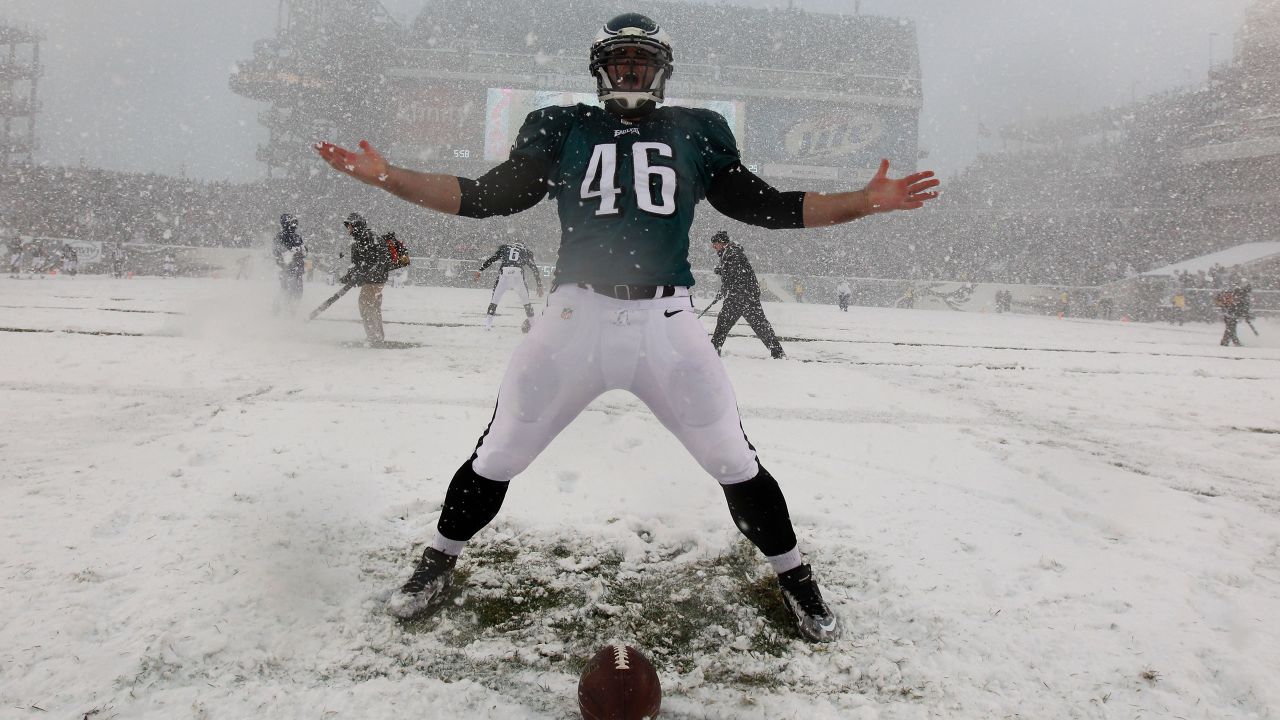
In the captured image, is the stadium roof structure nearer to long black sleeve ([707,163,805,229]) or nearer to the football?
long black sleeve ([707,163,805,229])

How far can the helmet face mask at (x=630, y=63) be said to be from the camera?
248cm

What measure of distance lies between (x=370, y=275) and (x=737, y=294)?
16.5 ft

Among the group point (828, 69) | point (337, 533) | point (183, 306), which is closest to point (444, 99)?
point (828, 69)

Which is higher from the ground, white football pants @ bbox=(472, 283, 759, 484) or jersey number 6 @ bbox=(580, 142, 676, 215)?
jersey number 6 @ bbox=(580, 142, 676, 215)

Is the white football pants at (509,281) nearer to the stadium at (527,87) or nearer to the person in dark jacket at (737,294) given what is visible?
the person in dark jacket at (737,294)

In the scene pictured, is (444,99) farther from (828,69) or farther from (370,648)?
(370,648)

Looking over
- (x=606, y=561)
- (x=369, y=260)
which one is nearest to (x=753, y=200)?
(x=606, y=561)

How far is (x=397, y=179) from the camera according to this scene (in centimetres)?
225

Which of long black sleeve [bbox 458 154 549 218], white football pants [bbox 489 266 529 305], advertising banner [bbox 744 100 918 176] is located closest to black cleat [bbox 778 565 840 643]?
long black sleeve [bbox 458 154 549 218]

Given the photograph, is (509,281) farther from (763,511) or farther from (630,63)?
(763,511)

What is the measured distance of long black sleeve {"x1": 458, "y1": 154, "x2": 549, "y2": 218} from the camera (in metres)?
2.37

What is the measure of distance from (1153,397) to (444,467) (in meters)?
8.26

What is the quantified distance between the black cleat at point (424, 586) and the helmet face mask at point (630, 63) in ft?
6.00

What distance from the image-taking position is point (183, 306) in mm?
13828
